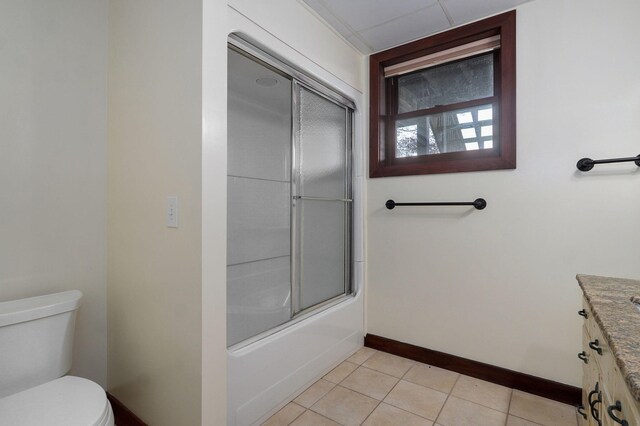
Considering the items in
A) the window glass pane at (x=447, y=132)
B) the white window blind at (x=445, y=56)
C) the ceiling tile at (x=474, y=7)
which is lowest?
the window glass pane at (x=447, y=132)

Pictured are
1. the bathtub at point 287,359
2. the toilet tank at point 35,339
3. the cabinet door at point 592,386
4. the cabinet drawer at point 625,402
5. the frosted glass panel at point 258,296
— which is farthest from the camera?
the frosted glass panel at point 258,296

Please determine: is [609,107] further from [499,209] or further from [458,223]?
[458,223]

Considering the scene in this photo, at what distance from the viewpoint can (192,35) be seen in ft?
4.00

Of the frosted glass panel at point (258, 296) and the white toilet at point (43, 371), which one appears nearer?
the white toilet at point (43, 371)

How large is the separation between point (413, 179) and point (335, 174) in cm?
54

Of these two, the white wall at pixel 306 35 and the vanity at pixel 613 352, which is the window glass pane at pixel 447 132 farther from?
the vanity at pixel 613 352

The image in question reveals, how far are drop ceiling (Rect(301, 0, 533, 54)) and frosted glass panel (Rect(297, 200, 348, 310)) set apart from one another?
1.13 m

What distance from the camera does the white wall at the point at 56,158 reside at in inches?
52.2

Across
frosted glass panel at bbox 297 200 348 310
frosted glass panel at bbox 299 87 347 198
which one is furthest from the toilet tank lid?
frosted glass panel at bbox 299 87 347 198

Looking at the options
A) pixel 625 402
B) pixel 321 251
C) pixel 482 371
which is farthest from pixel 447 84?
pixel 625 402

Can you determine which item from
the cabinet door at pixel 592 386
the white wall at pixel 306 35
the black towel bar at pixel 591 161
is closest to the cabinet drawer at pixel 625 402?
the cabinet door at pixel 592 386

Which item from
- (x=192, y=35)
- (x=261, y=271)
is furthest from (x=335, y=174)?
(x=192, y=35)

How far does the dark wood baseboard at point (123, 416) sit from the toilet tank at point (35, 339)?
36 cm

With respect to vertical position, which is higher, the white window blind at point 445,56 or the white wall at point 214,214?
the white window blind at point 445,56
